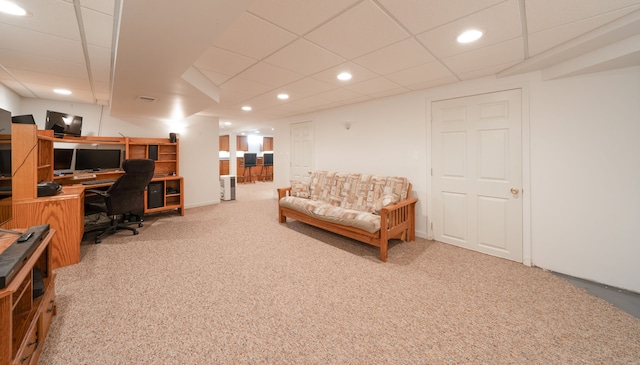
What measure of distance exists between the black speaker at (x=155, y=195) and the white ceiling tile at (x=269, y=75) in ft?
10.0

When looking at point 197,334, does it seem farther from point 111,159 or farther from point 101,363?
point 111,159

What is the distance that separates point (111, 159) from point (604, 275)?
6.99 m

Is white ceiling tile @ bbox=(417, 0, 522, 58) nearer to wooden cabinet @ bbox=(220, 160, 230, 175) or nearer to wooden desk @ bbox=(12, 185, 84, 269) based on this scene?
wooden desk @ bbox=(12, 185, 84, 269)

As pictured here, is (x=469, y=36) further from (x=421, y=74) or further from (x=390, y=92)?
(x=390, y=92)

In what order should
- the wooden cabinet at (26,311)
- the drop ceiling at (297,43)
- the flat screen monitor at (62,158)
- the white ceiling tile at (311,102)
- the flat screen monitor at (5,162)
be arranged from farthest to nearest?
1. the white ceiling tile at (311,102)
2. the flat screen monitor at (62,158)
3. the flat screen monitor at (5,162)
4. the drop ceiling at (297,43)
5. the wooden cabinet at (26,311)

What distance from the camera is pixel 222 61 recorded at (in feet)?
8.19

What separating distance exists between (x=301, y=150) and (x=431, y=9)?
4170 millimetres

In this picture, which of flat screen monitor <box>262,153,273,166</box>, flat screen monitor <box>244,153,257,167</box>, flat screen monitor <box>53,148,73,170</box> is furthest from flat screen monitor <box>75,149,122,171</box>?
flat screen monitor <box>262,153,273,166</box>

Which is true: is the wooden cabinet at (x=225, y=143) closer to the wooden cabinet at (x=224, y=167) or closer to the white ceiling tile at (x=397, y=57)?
the wooden cabinet at (x=224, y=167)

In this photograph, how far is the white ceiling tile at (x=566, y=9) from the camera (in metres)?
1.51

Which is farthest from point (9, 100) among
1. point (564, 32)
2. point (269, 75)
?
point (564, 32)

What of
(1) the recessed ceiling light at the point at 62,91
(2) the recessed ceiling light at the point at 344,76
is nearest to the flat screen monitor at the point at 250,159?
(1) the recessed ceiling light at the point at 62,91

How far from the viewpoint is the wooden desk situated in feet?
7.79

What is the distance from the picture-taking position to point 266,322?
175 centimetres
